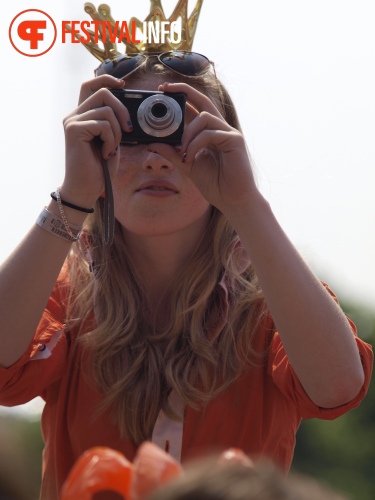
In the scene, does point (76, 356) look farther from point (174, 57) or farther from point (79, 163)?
point (174, 57)

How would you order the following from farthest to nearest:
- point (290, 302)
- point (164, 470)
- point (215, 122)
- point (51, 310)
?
point (51, 310) → point (215, 122) → point (290, 302) → point (164, 470)

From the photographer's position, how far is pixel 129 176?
9.87ft

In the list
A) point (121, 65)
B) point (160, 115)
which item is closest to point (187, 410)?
point (160, 115)

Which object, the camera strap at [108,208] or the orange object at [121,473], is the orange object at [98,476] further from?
the camera strap at [108,208]

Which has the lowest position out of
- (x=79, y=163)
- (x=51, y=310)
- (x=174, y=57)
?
(x=51, y=310)

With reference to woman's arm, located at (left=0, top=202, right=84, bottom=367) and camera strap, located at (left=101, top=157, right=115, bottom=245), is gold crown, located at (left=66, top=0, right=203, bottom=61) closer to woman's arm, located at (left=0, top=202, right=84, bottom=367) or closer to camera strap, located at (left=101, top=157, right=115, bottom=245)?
camera strap, located at (left=101, top=157, right=115, bottom=245)

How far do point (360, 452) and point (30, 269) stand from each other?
53.1 ft

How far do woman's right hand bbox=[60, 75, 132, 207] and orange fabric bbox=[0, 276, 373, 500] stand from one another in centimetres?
40

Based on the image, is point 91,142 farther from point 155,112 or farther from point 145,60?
point 145,60

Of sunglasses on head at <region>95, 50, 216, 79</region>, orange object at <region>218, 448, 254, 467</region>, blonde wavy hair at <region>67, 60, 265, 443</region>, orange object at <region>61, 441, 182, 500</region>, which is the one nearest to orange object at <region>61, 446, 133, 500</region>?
orange object at <region>61, 441, 182, 500</region>

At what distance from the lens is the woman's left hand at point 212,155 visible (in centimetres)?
278

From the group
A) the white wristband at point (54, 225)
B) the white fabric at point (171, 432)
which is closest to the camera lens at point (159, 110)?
the white wristband at point (54, 225)

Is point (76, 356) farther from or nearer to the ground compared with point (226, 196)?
nearer to the ground

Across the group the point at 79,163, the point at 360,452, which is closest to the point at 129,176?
the point at 79,163
